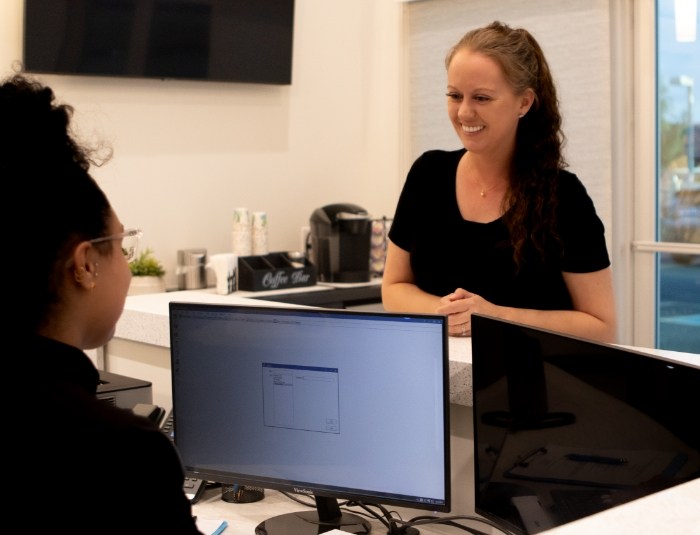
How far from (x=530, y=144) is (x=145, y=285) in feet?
6.60

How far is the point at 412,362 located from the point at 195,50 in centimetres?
286

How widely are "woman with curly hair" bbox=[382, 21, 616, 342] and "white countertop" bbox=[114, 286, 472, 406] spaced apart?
0.83 feet

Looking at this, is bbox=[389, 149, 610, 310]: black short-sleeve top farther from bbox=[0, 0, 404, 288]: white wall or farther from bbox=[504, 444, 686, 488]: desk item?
bbox=[0, 0, 404, 288]: white wall

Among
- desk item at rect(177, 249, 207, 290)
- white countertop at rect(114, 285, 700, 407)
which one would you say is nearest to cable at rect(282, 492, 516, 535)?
white countertop at rect(114, 285, 700, 407)

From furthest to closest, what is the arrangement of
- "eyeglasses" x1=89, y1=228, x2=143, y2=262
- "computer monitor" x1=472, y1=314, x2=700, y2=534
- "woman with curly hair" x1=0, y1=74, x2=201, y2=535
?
"computer monitor" x1=472, y1=314, x2=700, y2=534 → "eyeglasses" x1=89, y1=228, x2=143, y2=262 → "woman with curly hair" x1=0, y1=74, x2=201, y2=535

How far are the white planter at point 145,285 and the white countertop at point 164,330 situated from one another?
120 cm

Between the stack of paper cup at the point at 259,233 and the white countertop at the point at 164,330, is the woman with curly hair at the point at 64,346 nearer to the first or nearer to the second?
the white countertop at the point at 164,330

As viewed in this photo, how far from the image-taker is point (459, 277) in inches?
83.0

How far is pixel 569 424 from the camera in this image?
132cm

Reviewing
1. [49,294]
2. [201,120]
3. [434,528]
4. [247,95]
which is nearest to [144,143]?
[201,120]

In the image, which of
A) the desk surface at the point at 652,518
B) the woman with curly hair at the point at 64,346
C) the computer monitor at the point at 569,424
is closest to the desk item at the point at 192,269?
the computer monitor at the point at 569,424

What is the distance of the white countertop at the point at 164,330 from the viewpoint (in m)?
1.63

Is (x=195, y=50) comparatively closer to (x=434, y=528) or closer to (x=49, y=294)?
(x=434, y=528)

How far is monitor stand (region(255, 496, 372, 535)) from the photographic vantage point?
1636 mm
